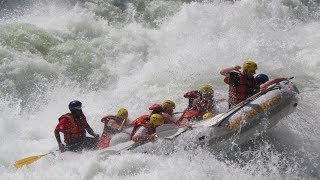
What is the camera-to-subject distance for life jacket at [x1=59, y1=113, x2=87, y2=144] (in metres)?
8.18

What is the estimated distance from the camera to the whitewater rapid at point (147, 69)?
295 inches

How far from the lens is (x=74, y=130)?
27.0 ft

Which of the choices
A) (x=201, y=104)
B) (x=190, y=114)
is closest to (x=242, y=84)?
(x=201, y=104)

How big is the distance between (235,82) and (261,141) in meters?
1.08

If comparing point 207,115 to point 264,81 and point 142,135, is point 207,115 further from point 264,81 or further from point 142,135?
point 264,81

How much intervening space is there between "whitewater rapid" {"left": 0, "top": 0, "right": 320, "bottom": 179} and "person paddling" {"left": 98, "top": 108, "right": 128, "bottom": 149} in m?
0.55

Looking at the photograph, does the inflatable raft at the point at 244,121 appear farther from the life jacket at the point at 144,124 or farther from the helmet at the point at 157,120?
the life jacket at the point at 144,124

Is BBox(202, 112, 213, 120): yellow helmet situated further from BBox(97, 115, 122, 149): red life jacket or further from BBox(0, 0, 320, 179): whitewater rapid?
BBox(97, 115, 122, 149): red life jacket

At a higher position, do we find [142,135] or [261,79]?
[261,79]

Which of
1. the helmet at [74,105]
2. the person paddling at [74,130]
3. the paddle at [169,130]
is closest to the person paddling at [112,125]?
the person paddling at [74,130]

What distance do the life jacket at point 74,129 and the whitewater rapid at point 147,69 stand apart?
1.29 ft

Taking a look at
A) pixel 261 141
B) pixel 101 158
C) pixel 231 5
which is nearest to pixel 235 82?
pixel 261 141

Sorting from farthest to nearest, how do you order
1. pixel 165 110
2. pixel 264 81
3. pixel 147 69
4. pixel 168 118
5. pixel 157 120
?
pixel 147 69 < pixel 264 81 < pixel 165 110 < pixel 168 118 < pixel 157 120

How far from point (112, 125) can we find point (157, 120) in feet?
3.69
